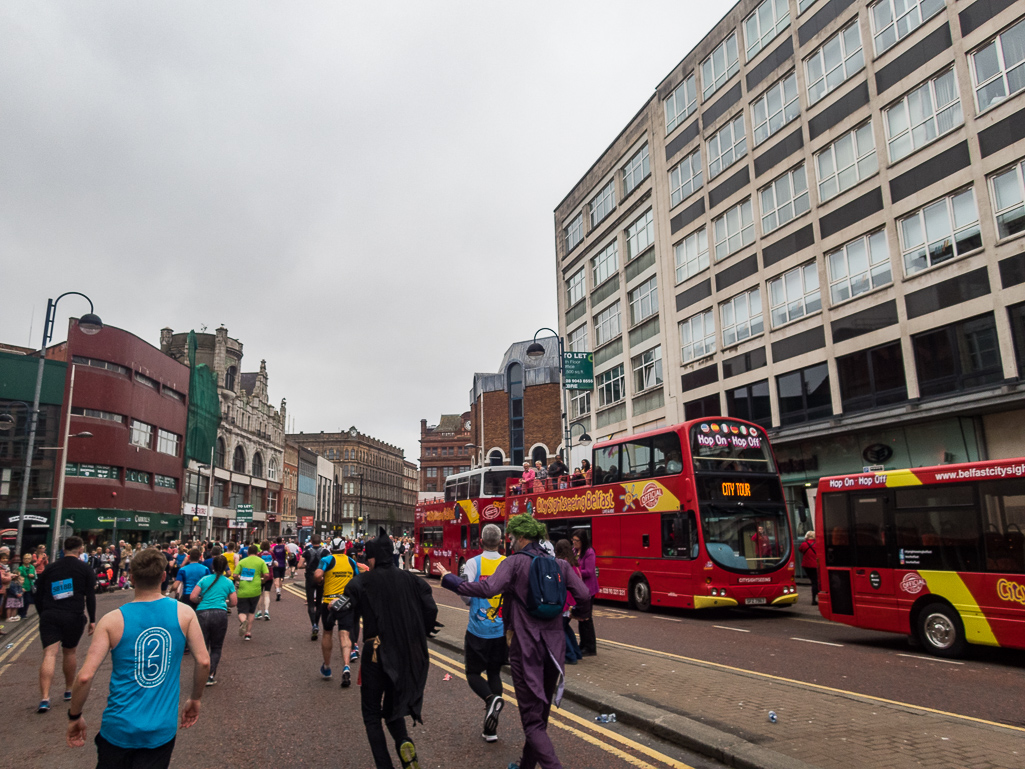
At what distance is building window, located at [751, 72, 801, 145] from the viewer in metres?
25.6

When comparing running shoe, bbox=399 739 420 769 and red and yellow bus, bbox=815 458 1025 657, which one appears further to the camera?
red and yellow bus, bbox=815 458 1025 657

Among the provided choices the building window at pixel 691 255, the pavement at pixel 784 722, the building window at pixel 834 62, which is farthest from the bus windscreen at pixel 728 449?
the building window at pixel 691 255

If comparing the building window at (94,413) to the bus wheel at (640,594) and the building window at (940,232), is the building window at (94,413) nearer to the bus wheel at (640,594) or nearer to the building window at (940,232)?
the bus wheel at (640,594)

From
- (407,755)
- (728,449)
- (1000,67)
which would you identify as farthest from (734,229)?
(407,755)

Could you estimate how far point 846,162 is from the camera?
909 inches

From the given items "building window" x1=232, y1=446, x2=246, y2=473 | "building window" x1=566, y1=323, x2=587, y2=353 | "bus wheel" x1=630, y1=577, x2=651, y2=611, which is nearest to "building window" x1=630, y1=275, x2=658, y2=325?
"building window" x1=566, y1=323, x2=587, y2=353

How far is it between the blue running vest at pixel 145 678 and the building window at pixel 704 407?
25603mm

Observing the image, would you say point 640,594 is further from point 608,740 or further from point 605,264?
point 605,264

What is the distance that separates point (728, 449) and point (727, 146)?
1741 cm

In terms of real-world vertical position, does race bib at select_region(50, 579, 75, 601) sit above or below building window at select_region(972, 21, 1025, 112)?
below

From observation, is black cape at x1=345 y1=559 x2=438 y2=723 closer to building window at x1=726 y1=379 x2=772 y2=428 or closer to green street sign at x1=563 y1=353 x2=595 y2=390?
green street sign at x1=563 y1=353 x2=595 y2=390

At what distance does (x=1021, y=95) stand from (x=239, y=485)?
65278 mm

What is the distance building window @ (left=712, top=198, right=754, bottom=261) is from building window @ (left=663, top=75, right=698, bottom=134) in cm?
599

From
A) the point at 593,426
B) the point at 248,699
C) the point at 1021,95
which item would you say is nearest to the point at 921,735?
the point at 248,699
